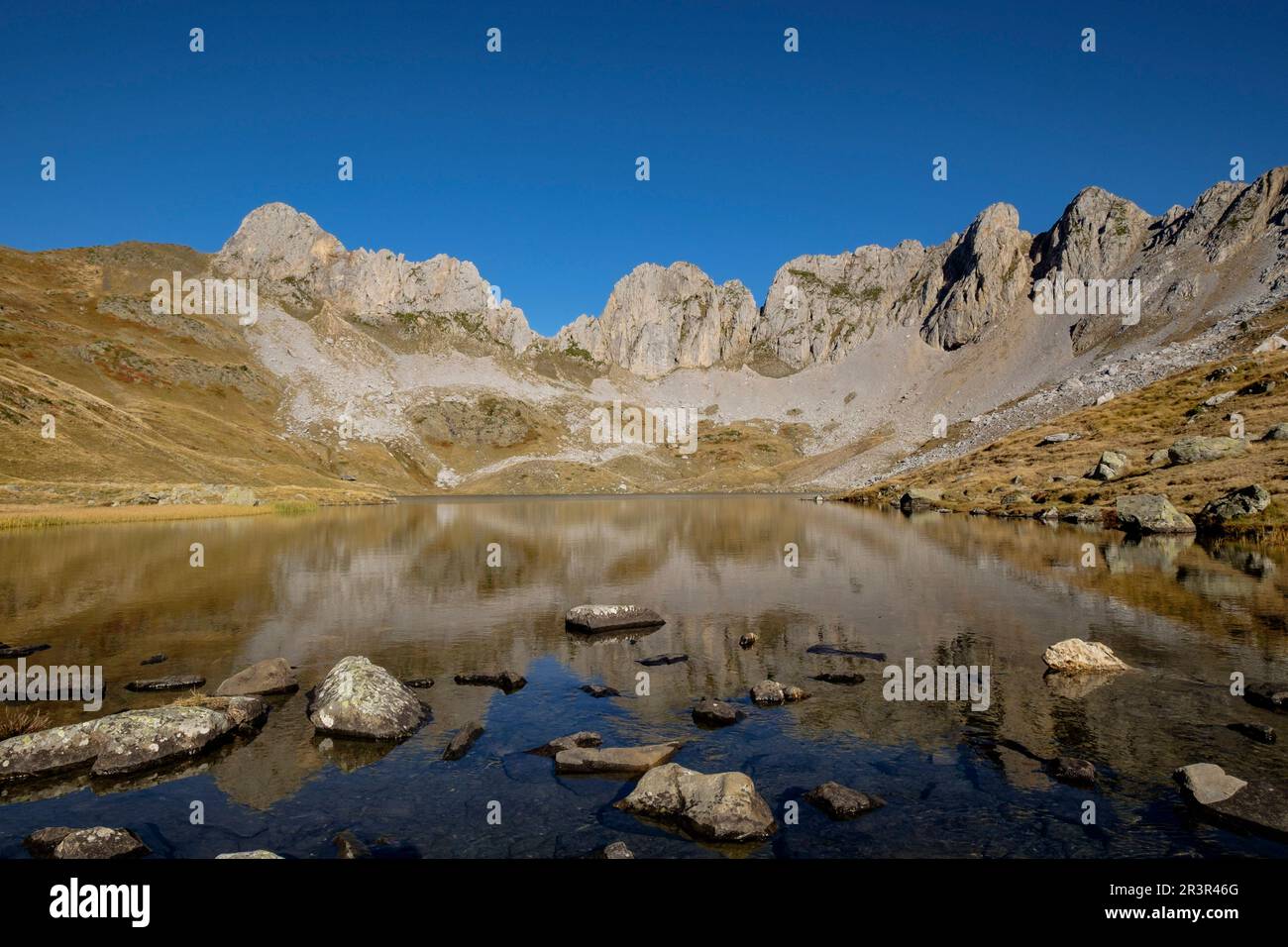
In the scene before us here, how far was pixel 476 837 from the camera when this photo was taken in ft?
42.0

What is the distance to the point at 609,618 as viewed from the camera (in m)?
30.8

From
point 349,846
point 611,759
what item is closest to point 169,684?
point 349,846

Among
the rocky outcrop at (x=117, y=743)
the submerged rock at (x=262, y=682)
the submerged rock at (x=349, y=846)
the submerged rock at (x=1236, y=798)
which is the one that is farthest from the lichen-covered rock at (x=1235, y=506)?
the rocky outcrop at (x=117, y=743)

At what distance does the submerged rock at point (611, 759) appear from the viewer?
1594cm

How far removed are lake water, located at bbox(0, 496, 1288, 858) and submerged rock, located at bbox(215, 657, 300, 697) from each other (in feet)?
3.23

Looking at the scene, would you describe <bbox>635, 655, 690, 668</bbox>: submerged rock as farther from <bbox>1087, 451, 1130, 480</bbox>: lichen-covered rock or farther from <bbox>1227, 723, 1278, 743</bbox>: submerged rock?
<bbox>1087, 451, 1130, 480</bbox>: lichen-covered rock

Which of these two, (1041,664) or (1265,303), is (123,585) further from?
(1265,303)

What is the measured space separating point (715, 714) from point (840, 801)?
18.7ft

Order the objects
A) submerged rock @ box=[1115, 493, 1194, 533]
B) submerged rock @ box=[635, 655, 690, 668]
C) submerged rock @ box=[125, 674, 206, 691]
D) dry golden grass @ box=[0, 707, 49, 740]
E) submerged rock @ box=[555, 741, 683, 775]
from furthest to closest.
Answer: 1. submerged rock @ box=[1115, 493, 1194, 533]
2. submerged rock @ box=[635, 655, 690, 668]
3. submerged rock @ box=[125, 674, 206, 691]
4. dry golden grass @ box=[0, 707, 49, 740]
5. submerged rock @ box=[555, 741, 683, 775]

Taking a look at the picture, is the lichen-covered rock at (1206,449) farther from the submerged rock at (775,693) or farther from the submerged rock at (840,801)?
the submerged rock at (840,801)

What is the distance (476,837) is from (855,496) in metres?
147

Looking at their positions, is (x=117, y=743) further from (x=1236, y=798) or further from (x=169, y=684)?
(x=1236, y=798)

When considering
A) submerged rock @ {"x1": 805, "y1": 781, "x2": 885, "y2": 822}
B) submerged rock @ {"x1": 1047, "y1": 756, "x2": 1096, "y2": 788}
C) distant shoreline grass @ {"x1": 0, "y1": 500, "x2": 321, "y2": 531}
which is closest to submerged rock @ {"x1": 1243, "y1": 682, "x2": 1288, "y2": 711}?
→ submerged rock @ {"x1": 1047, "y1": 756, "x2": 1096, "y2": 788}

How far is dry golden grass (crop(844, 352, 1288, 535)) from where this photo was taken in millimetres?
70062
